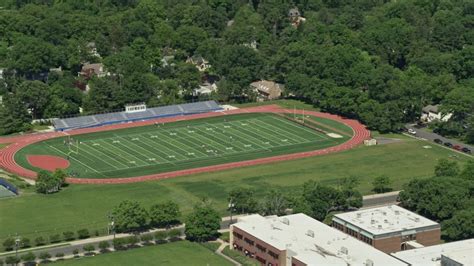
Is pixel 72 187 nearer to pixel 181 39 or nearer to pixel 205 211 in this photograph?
pixel 205 211

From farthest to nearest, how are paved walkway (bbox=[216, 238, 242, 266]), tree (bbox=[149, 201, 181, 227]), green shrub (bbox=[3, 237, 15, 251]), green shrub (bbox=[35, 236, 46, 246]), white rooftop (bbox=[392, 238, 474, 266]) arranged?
1. tree (bbox=[149, 201, 181, 227])
2. green shrub (bbox=[35, 236, 46, 246])
3. green shrub (bbox=[3, 237, 15, 251])
4. paved walkway (bbox=[216, 238, 242, 266])
5. white rooftop (bbox=[392, 238, 474, 266])

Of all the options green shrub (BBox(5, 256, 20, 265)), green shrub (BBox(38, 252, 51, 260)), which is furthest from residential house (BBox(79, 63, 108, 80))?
green shrub (BBox(5, 256, 20, 265))

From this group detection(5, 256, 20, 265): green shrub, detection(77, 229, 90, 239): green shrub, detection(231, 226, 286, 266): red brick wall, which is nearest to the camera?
detection(231, 226, 286, 266): red brick wall

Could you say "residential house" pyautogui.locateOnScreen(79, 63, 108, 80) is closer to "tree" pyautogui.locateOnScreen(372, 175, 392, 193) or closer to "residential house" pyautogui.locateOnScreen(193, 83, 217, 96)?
"residential house" pyautogui.locateOnScreen(193, 83, 217, 96)

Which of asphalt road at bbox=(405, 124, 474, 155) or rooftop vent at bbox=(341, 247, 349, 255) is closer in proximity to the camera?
rooftop vent at bbox=(341, 247, 349, 255)

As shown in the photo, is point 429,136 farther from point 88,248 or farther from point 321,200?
point 88,248

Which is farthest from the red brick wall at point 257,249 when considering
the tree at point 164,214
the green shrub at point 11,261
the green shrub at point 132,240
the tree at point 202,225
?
the green shrub at point 11,261
